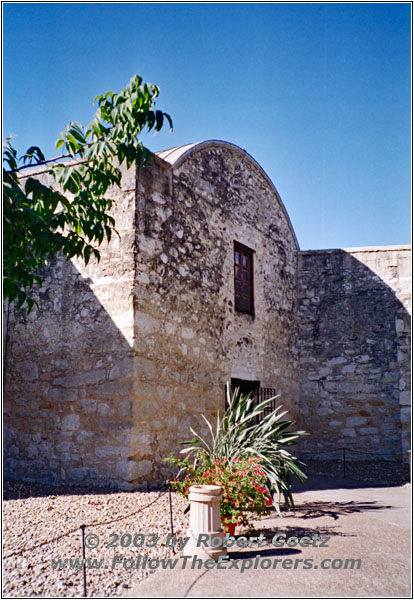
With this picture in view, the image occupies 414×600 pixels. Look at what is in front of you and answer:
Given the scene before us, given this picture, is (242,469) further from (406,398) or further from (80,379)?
(406,398)

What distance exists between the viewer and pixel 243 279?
916 cm

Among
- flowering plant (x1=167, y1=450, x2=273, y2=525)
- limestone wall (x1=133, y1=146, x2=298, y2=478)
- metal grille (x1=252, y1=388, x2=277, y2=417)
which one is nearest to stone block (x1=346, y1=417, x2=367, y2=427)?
limestone wall (x1=133, y1=146, x2=298, y2=478)

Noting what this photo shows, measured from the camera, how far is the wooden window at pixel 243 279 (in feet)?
29.3

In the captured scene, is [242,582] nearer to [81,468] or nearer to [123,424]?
[123,424]

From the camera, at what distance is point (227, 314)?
8.40 metres

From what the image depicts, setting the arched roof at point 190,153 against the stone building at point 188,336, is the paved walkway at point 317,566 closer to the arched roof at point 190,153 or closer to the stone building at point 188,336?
the stone building at point 188,336

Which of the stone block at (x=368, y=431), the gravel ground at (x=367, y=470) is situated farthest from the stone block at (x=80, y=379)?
the stone block at (x=368, y=431)

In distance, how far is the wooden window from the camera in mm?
8945

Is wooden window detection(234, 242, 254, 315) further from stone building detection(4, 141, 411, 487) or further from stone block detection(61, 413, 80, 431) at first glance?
stone block detection(61, 413, 80, 431)

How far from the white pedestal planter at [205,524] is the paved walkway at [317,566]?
158 millimetres

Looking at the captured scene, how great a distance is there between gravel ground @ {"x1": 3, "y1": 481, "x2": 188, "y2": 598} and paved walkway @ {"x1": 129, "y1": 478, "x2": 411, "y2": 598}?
0.36m

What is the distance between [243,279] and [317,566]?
18.4ft

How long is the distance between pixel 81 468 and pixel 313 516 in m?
2.77

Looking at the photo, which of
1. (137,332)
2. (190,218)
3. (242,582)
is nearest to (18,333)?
(137,332)
